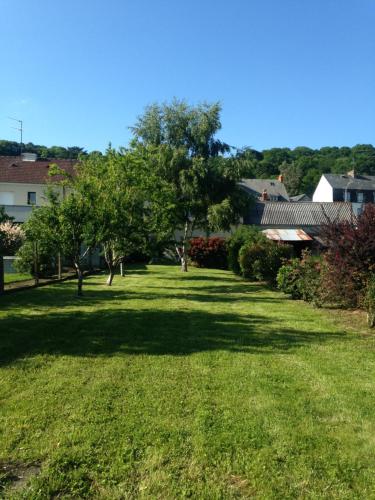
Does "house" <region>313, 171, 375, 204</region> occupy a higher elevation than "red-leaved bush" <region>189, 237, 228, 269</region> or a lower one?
higher

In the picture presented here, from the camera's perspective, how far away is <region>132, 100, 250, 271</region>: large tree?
25.1 meters

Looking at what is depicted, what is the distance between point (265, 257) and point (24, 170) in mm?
28840

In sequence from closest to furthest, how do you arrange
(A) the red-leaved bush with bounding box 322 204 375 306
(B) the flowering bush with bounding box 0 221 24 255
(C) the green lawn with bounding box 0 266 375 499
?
(C) the green lawn with bounding box 0 266 375 499
(A) the red-leaved bush with bounding box 322 204 375 306
(B) the flowering bush with bounding box 0 221 24 255

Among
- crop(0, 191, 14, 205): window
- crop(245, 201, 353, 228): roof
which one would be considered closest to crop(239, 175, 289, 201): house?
crop(245, 201, 353, 228): roof

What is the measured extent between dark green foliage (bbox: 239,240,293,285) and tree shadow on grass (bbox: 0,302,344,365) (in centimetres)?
754

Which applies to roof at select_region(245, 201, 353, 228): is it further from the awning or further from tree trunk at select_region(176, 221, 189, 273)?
tree trunk at select_region(176, 221, 189, 273)

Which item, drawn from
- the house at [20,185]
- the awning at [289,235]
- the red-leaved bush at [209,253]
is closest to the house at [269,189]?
the awning at [289,235]

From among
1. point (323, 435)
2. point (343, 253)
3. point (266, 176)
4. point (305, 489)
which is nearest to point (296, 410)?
point (323, 435)

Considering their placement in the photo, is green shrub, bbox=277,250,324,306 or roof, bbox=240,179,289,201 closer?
green shrub, bbox=277,250,324,306

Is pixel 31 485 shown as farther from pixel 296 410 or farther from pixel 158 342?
pixel 158 342

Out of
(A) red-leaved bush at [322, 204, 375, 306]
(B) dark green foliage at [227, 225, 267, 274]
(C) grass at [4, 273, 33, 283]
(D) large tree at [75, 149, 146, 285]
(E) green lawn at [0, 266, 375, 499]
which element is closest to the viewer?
(E) green lawn at [0, 266, 375, 499]

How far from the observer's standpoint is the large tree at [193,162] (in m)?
25.1

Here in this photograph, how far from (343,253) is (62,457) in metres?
→ 7.58

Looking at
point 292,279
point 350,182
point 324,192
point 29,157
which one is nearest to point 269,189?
point 324,192
